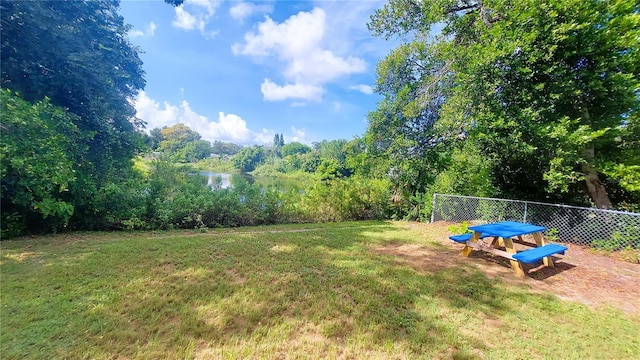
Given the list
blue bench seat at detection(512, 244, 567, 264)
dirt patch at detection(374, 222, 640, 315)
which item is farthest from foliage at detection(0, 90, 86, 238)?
blue bench seat at detection(512, 244, 567, 264)

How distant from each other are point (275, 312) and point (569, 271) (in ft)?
14.2

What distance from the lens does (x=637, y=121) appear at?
4.54 meters

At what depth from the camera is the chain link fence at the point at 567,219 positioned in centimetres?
418

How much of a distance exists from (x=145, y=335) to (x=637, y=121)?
26.5 feet

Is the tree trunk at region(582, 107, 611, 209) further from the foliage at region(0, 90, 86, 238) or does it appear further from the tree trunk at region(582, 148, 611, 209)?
the foliage at region(0, 90, 86, 238)

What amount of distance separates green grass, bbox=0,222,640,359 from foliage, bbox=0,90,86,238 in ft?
3.32

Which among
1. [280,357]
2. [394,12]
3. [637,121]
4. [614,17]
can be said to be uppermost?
[394,12]

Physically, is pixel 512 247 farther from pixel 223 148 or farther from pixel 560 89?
pixel 223 148

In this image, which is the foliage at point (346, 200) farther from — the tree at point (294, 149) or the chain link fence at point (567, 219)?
the tree at point (294, 149)

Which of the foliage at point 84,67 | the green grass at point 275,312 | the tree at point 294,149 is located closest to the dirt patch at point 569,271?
the green grass at point 275,312

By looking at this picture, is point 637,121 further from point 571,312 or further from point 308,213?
point 308,213

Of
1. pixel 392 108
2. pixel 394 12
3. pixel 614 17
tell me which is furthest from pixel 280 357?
pixel 394 12

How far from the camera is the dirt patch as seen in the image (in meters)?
2.96

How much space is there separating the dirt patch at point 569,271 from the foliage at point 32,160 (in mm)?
5933
